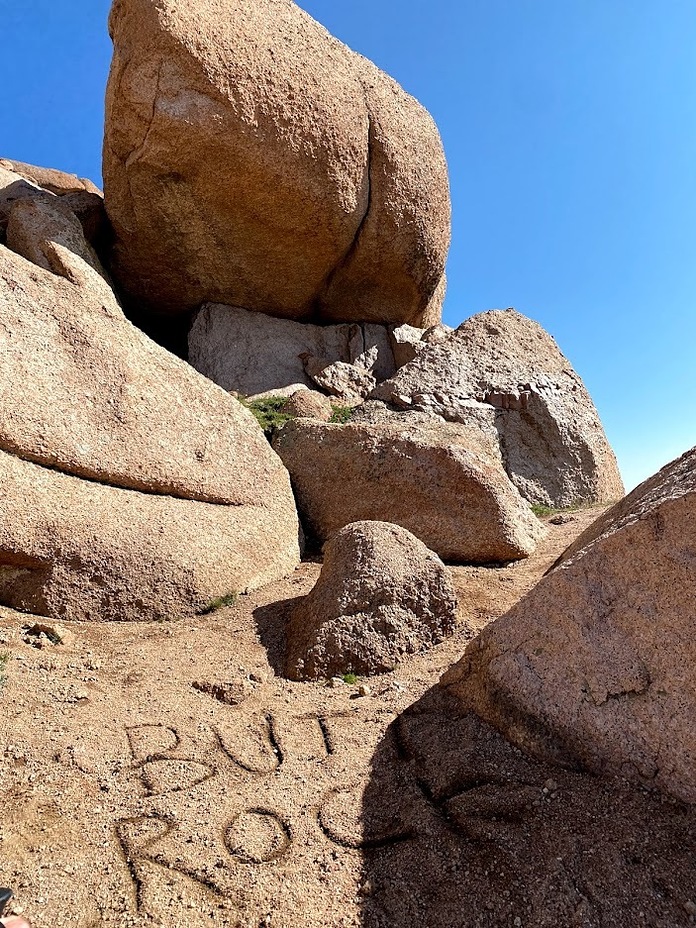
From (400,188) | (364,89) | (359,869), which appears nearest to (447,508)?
(359,869)

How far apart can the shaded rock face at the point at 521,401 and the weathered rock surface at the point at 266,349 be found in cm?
138

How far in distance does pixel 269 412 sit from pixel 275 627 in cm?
348

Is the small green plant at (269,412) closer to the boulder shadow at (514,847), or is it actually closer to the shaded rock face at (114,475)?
the shaded rock face at (114,475)

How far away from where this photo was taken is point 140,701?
10.2 feet

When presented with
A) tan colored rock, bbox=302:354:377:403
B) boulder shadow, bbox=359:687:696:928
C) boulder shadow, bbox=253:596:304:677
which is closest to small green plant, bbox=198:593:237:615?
boulder shadow, bbox=253:596:304:677

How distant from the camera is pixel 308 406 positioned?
733 cm

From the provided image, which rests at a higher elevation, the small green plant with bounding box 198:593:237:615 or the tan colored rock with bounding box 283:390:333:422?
the tan colored rock with bounding box 283:390:333:422

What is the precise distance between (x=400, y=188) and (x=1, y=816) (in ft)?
27.5

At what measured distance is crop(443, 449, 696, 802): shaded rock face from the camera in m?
2.27

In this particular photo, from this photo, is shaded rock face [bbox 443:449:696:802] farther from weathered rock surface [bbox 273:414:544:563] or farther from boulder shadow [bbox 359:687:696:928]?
weathered rock surface [bbox 273:414:544:563]

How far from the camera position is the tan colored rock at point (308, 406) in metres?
7.25

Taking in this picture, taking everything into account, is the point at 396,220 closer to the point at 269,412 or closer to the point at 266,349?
the point at 266,349

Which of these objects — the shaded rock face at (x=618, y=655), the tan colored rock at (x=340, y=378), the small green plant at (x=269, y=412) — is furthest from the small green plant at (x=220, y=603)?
the tan colored rock at (x=340, y=378)

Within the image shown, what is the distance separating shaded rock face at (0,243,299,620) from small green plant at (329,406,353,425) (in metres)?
1.72
